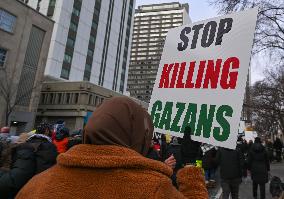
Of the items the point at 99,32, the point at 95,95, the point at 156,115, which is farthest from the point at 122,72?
the point at 156,115

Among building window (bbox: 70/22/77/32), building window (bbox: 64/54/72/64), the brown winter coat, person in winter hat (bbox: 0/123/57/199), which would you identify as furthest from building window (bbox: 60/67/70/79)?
the brown winter coat

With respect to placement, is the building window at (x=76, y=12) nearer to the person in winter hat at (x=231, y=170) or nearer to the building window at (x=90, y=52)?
the building window at (x=90, y=52)

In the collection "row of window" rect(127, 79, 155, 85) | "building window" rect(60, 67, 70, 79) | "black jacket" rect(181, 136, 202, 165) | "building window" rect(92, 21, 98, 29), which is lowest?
"black jacket" rect(181, 136, 202, 165)

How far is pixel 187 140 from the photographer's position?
7.30ft

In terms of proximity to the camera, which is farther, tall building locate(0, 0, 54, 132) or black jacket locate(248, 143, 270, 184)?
tall building locate(0, 0, 54, 132)

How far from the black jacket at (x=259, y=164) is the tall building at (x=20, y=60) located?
24.0 metres

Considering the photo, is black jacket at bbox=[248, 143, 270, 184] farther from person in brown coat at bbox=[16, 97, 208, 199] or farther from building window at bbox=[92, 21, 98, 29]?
building window at bbox=[92, 21, 98, 29]

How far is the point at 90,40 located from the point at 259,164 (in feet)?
156

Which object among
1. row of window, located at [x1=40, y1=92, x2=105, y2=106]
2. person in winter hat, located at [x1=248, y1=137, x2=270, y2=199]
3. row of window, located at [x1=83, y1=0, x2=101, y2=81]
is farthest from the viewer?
row of window, located at [x1=83, y1=0, x2=101, y2=81]

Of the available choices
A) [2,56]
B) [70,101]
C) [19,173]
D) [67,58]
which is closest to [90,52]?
[67,58]

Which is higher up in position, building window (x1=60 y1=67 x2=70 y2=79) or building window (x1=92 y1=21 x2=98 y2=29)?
building window (x1=92 y1=21 x2=98 y2=29)

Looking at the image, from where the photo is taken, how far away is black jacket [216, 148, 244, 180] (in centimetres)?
766

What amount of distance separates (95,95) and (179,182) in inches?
1502

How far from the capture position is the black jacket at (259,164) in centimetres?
902
